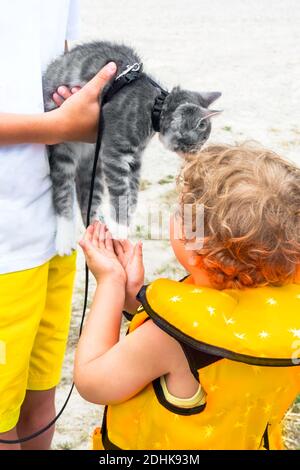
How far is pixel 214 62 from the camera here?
5.45 meters

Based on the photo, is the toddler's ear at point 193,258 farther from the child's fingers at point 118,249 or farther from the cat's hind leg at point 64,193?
the cat's hind leg at point 64,193

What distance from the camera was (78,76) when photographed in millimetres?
1621

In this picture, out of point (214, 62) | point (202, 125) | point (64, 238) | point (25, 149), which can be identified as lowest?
point (214, 62)

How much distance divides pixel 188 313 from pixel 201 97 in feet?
3.32

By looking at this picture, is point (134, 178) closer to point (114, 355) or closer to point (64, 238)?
point (64, 238)

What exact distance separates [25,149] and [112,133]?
315mm

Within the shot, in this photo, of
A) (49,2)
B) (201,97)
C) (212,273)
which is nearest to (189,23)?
(201,97)

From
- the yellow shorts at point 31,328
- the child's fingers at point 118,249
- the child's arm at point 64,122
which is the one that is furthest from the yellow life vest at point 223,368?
the child's arm at point 64,122

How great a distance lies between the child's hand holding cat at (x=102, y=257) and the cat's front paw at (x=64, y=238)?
0.16m

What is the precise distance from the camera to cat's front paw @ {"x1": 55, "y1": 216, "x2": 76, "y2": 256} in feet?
4.72

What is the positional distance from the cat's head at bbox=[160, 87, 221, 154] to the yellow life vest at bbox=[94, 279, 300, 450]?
0.74 m

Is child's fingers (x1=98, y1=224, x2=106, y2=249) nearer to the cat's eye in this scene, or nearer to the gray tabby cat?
the gray tabby cat

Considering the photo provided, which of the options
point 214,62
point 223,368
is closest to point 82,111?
point 223,368

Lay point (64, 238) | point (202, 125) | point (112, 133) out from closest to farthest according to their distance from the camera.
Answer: point (64, 238), point (112, 133), point (202, 125)
